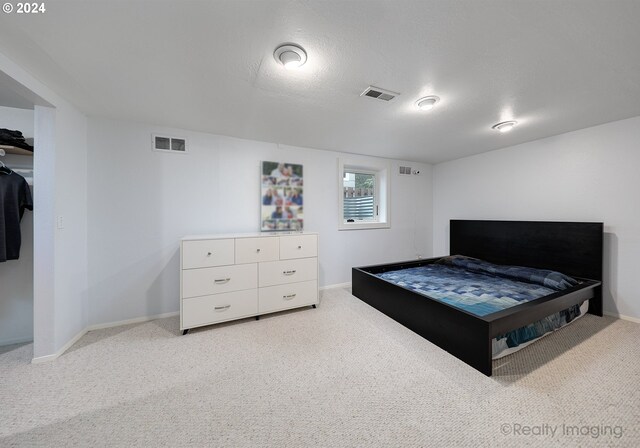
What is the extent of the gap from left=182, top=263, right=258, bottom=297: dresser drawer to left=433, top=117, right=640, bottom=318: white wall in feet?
12.4

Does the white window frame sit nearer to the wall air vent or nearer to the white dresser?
the white dresser

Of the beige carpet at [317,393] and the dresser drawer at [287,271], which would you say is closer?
the beige carpet at [317,393]

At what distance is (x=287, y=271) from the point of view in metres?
2.82

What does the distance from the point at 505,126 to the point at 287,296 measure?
324 cm

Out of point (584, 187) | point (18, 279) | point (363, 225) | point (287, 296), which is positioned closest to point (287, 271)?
point (287, 296)

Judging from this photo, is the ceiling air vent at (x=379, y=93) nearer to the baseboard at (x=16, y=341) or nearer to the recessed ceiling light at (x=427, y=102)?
the recessed ceiling light at (x=427, y=102)

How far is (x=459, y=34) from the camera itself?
1319 mm

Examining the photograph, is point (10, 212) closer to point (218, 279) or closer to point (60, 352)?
point (60, 352)

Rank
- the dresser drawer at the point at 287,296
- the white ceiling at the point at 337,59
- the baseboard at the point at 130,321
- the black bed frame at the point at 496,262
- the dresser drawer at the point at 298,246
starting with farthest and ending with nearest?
the dresser drawer at the point at 298,246, the dresser drawer at the point at 287,296, the baseboard at the point at 130,321, the black bed frame at the point at 496,262, the white ceiling at the point at 337,59

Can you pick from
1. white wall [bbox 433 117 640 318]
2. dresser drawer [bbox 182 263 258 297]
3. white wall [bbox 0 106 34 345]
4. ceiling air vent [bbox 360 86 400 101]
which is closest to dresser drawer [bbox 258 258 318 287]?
dresser drawer [bbox 182 263 258 297]

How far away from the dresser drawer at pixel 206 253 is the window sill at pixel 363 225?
1847 millimetres

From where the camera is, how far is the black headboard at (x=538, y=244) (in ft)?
8.75

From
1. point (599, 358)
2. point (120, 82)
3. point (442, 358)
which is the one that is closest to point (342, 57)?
point (120, 82)

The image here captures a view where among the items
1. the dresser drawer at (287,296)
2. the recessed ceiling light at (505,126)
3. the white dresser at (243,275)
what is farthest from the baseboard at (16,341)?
the recessed ceiling light at (505,126)
